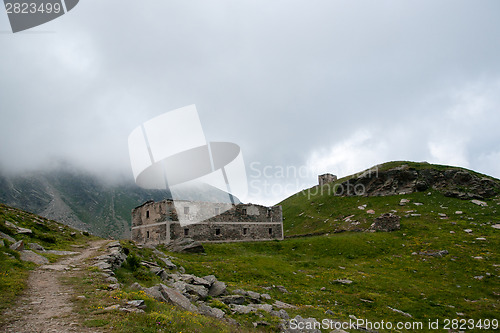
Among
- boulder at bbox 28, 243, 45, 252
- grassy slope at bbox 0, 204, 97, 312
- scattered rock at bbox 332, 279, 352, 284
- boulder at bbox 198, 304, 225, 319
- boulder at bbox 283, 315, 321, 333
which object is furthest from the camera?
scattered rock at bbox 332, 279, 352, 284

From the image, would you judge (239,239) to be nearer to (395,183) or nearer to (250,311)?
(250,311)

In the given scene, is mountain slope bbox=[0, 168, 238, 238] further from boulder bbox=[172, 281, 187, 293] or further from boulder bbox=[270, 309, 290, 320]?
boulder bbox=[270, 309, 290, 320]

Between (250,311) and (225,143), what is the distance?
37669mm

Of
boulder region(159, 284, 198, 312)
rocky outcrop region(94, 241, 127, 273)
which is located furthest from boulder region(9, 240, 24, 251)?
boulder region(159, 284, 198, 312)

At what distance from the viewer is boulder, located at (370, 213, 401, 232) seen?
2000 inches

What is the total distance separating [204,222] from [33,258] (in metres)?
35.1

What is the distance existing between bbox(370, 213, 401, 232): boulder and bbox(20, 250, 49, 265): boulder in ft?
165

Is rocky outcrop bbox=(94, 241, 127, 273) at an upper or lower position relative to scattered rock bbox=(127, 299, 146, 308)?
upper

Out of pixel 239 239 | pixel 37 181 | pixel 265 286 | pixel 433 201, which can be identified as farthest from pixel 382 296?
pixel 37 181

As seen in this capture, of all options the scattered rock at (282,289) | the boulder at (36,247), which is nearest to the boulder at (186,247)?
the scattered rock at (282,289)

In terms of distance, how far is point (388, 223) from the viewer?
51.4 meters

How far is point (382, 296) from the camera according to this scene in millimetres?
25531

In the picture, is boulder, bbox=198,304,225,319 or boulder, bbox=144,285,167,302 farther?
boulder, bbox=198,304,225,319

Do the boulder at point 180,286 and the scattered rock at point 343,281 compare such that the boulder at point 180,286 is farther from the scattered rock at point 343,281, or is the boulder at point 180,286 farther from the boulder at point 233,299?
the scattered rock at point 343,281
